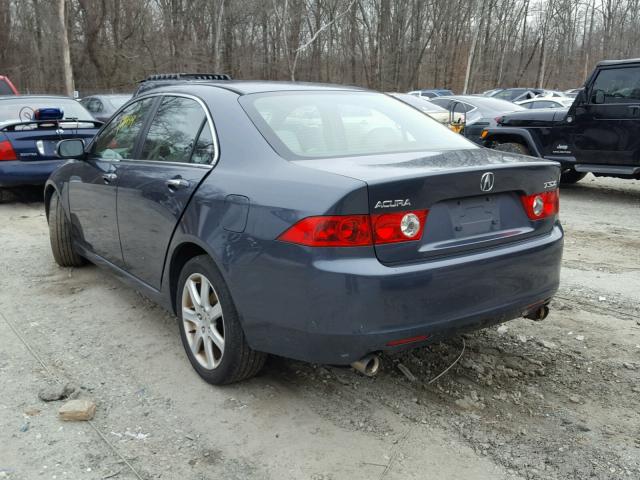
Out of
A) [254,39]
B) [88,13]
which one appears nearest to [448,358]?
[88,13]

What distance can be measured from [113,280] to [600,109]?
718cm

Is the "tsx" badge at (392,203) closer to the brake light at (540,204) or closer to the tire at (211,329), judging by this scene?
the brake light at (540,204)

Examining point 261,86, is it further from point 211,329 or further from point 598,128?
point 598,128

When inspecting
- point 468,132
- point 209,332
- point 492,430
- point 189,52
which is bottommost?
point 492,430

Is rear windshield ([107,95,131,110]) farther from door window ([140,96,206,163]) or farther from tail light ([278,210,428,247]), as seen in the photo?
tail light ([278,210,428,247])

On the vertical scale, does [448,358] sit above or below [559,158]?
below

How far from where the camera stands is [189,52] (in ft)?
132

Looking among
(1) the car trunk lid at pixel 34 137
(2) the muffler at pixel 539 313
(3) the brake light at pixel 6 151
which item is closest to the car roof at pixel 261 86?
(2) the muffler at pixel 539 313

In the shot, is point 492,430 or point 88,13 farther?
point 88,13

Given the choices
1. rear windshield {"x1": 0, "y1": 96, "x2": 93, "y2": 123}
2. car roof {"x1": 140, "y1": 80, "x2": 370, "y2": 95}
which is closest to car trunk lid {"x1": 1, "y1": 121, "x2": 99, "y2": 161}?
rear windshield {"x1": 0, "y1": 96, "x2": 93, "y2": 123}

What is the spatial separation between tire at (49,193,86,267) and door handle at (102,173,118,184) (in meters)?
1.12

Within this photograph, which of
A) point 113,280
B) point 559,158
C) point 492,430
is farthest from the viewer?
point 559,158

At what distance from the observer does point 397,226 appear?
2.47m

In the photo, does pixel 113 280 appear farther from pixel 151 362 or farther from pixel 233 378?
pixel 233 378
